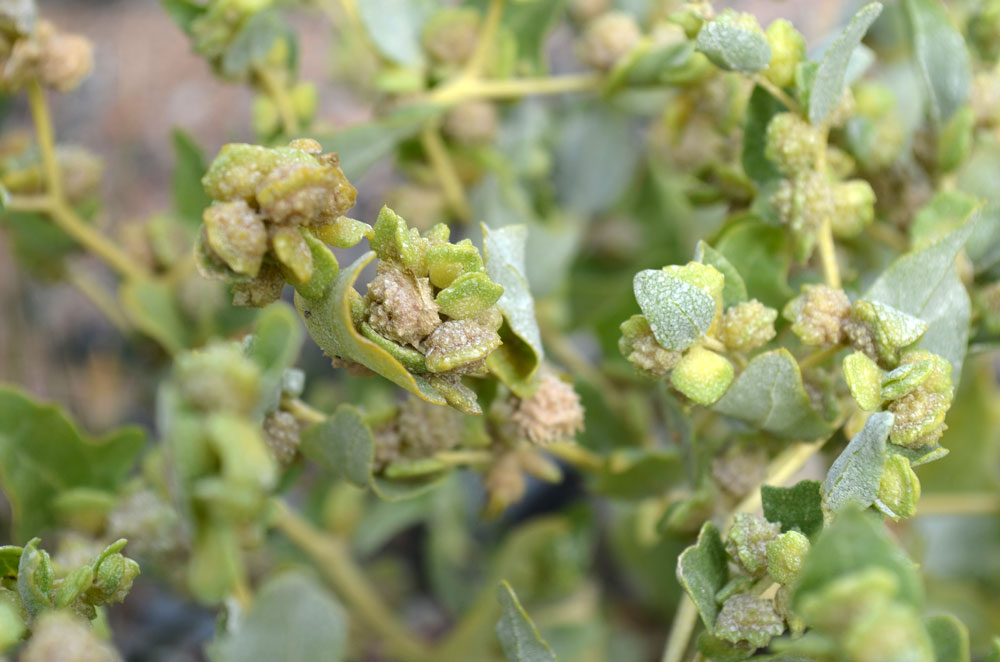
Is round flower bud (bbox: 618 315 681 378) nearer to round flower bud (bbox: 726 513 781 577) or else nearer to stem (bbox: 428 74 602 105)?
round flower bud (bbox: 726 513 781 577)

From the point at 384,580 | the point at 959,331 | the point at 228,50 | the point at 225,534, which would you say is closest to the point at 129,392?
the point at 384,580

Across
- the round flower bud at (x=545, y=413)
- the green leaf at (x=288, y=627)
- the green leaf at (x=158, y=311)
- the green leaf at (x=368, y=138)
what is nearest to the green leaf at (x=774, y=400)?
the round flower bud at (x=545, y=413)

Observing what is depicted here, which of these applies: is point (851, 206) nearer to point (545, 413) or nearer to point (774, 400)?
point (774, 400)

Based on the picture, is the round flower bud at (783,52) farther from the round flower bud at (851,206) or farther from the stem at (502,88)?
the stem at (502,88)

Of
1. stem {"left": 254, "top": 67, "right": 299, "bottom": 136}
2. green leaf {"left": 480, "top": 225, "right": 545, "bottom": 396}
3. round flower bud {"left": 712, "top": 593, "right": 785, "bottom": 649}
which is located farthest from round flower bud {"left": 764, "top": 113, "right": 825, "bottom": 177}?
stem {"left": 254, "top": 67, "right": 299, "bottom": 136}

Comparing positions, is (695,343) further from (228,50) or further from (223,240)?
(228,50)

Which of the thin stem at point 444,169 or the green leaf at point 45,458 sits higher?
the thin stem at point 444,169
